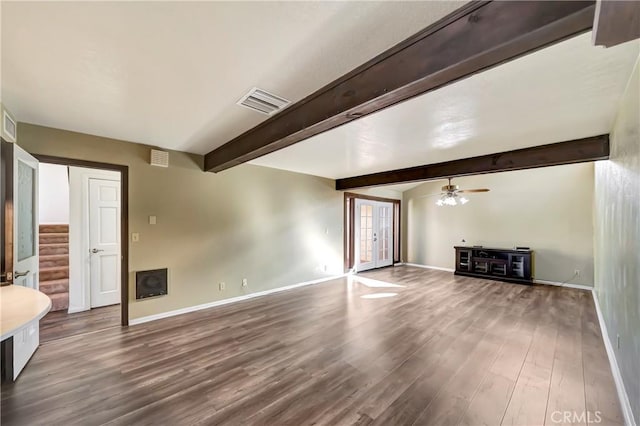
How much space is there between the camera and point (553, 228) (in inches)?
224

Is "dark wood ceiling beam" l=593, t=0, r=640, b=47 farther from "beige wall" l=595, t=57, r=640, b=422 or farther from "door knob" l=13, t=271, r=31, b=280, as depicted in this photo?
"door knob" l=13, t=271, r=31, b=280

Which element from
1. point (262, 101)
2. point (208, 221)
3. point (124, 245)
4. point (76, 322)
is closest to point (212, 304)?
point (208, 221)

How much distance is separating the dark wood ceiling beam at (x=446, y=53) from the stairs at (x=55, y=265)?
4744mm

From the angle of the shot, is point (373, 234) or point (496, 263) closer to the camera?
point (496, 263)

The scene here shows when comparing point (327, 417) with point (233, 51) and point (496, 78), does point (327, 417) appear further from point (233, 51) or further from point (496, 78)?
point (496, 78)

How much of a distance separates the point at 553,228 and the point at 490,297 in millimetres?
2566

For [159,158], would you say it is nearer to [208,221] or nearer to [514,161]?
[208,221]

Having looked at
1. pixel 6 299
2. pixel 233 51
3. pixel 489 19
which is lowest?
pixel 6 299

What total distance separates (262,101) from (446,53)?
1.48 meters

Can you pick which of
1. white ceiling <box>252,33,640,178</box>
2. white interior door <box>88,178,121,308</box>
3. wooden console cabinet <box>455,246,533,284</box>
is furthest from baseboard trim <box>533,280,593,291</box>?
white interior door <box>88,178,121,308</box>

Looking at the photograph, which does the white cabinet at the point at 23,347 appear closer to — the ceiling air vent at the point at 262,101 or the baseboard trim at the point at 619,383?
the ceiling air vent at the point at 262,101

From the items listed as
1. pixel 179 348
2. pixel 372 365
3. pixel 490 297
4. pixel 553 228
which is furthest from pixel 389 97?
pixel 553 228

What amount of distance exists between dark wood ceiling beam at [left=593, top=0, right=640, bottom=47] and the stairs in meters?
6.27

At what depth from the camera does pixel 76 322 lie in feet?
11.4
